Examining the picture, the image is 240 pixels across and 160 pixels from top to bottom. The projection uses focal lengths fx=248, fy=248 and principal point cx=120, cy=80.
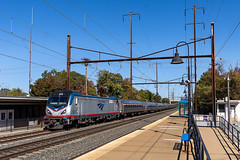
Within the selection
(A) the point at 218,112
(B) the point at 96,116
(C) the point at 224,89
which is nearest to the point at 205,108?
(C) the point at 224,89

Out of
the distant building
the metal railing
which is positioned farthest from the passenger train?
the distant building

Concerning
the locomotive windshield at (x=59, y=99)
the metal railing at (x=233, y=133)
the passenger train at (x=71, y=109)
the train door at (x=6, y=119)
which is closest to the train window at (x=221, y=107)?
the metal railing at (x=233, y=133)

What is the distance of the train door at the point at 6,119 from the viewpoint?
71.6 feet

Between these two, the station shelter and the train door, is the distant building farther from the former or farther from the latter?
the train door

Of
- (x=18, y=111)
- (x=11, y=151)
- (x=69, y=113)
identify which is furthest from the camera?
(x=18, y=111)

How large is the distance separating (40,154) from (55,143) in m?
2.57

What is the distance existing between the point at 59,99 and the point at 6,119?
5517 millimetres

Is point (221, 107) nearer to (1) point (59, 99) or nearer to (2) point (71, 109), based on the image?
(2) point (71, 109)

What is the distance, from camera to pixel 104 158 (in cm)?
1057

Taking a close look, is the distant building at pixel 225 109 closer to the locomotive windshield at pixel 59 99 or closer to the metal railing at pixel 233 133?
the metal railing at pixel 233 133

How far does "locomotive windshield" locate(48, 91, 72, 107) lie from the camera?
70.4 ft

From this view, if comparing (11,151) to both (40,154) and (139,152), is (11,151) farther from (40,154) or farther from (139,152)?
(139,152)

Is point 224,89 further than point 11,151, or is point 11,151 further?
point 224,89

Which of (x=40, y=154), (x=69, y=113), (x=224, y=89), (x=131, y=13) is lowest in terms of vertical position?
(x=40, y=154)
